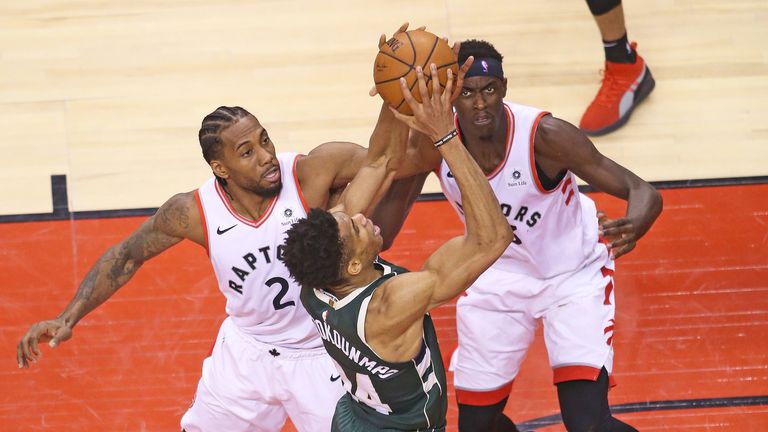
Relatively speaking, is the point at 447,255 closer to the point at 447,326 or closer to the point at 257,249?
the point at 257,249

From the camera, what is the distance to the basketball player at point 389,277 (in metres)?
4.14

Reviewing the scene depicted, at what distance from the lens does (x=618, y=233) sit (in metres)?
4.73

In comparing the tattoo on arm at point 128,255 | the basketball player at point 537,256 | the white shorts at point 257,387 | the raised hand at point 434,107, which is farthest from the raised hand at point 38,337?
the raised hand at point 434,107

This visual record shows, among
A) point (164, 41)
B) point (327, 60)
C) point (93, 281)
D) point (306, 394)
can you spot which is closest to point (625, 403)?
point (306, 394)

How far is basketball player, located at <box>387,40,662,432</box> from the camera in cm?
511

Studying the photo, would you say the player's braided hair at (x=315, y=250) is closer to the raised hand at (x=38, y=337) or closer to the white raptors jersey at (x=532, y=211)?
the white raptors jersey at (x=532, y=211)

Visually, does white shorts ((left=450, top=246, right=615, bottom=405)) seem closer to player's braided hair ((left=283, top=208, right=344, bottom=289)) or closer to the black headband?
the black headband

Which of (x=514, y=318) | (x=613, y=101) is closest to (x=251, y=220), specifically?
(x=514, y=318)

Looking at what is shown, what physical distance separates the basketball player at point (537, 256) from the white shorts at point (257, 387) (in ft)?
2.59

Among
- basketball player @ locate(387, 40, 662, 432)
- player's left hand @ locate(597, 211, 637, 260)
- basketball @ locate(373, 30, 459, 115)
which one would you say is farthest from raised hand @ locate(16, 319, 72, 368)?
player's left hand @ locate(597, 211, 637, 260)

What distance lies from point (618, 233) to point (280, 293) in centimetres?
158

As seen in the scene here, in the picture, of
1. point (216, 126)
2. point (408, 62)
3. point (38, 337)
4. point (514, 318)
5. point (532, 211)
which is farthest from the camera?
point (514, 318)

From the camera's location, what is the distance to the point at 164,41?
8.32m

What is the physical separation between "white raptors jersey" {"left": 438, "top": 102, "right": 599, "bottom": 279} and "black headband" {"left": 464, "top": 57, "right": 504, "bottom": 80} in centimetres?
28
